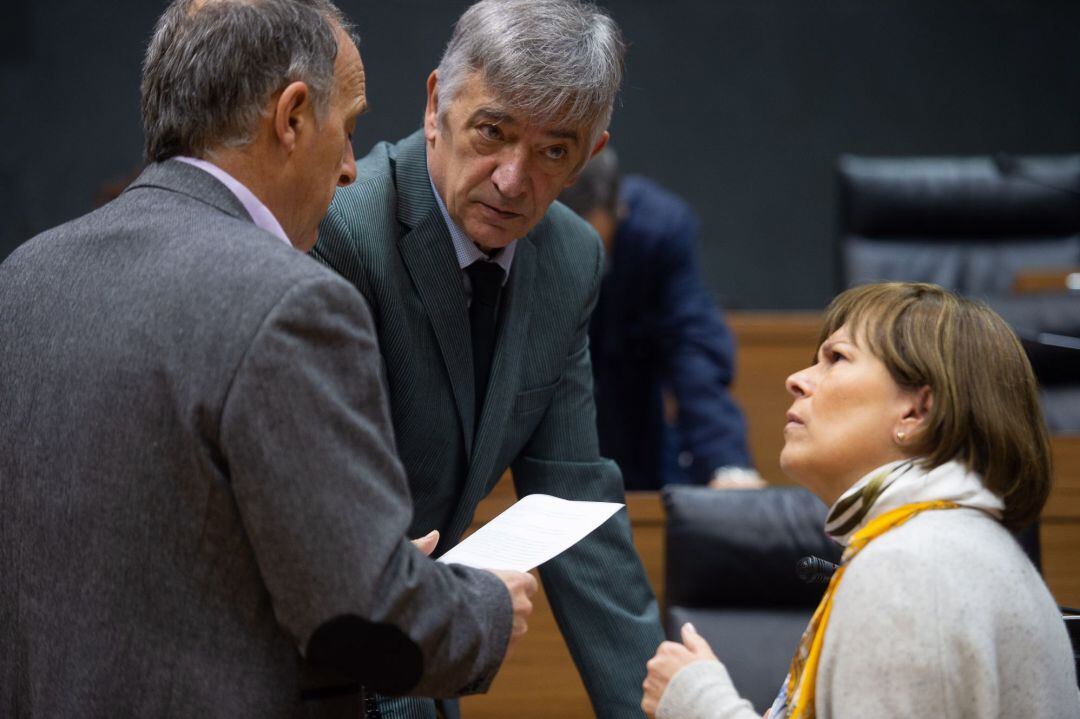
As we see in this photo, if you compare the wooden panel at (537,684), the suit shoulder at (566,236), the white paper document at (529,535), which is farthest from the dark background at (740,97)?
the white paper document at (529,535)

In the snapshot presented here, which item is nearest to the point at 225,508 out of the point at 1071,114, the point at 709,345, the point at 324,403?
the point at 324,403

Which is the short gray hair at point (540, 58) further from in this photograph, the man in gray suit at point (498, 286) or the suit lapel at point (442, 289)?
the suit lapel at point (442, 289)

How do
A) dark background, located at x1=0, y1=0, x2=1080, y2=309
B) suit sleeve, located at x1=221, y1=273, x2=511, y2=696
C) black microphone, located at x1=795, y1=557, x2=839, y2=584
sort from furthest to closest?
1. dark background, located at x1=0, y1=0, x2=1080, y2=309
2. black microphone, located at x1=795, y1=557, x2=839, y2=584
3. suit sleeve, located at x1=221, y1=273, x2=511, y2=696

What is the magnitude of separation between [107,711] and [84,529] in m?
0.17

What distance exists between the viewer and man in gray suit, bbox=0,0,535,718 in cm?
115

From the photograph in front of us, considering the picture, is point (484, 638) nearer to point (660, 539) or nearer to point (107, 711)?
point (107, 711)

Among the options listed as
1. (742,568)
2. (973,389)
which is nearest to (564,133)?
(973,389)

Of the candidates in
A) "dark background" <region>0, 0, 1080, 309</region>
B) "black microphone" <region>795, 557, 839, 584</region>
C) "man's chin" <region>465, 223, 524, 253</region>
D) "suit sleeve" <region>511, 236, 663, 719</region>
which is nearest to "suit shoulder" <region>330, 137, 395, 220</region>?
"man's chin" <region>465, 223, 524, 253</region>

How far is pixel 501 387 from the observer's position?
180cm

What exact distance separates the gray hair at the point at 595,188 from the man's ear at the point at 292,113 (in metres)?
2.00

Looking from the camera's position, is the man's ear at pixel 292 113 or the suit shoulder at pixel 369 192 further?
the suit shoulder at pixel 369 192

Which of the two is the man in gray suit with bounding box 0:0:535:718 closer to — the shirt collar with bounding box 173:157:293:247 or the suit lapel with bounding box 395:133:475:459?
the shirt collar with bounding box 173:157:293:247

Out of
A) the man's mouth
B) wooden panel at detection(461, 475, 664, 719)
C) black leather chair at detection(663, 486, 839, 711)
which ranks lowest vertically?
wooden panel at detection(461, 475, 664, 719)

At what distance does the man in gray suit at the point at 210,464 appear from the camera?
3.76 ft
